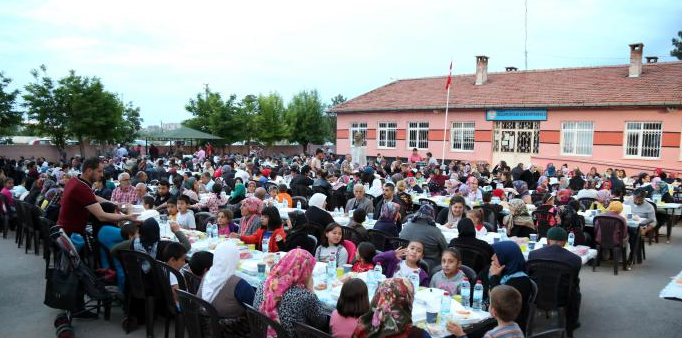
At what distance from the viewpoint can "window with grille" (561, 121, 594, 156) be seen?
2006 cm

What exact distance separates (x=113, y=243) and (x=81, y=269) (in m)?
0.63


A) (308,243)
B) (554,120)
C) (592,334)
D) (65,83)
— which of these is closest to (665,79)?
(554,120)

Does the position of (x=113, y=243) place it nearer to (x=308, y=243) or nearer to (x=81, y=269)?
(x=81, y=269)

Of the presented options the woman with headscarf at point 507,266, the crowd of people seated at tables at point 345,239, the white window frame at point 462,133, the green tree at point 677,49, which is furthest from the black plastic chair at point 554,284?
the green tree at point 677,49

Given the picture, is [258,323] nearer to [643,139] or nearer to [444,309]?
[444,309]

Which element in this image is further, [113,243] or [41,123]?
[41,123]

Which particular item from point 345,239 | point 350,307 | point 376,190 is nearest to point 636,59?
point 376,190

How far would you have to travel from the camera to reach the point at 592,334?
5344 mm

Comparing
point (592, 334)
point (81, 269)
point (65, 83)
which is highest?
point (65, 83)

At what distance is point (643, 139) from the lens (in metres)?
18.7

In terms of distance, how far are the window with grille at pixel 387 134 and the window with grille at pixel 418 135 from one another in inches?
42.1

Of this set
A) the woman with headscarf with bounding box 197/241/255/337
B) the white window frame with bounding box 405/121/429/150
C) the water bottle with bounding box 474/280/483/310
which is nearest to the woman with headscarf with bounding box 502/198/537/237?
the water bottle with bounding box 474/280/483/310

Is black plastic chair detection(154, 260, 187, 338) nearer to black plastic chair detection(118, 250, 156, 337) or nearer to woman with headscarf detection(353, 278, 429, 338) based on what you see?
black plastic chair detection(118, 250, 156, 337)

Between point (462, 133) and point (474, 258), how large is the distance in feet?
63.3
